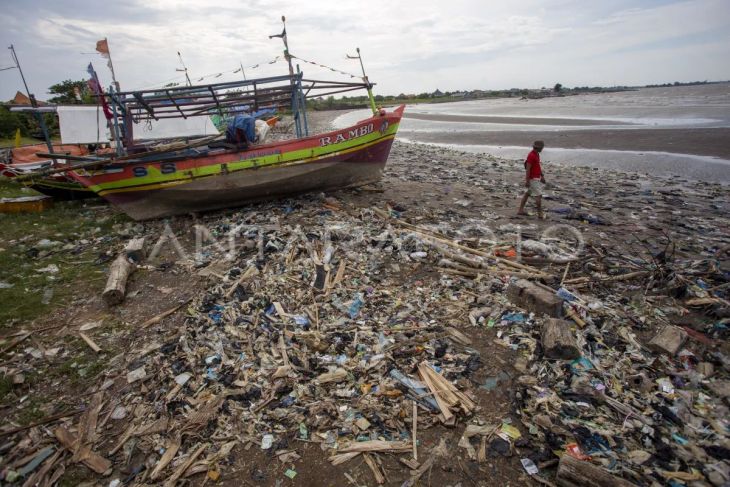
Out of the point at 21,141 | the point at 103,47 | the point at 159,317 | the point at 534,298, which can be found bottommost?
the point at 159,317

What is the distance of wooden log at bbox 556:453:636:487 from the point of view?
290 cm

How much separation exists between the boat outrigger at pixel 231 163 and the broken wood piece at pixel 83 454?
263 inches

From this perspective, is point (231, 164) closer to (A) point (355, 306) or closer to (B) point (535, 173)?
(A) point (355, 306)

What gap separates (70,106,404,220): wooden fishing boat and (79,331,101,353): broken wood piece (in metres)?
4.94

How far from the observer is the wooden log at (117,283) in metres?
6.03

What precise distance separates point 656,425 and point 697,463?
0.40m

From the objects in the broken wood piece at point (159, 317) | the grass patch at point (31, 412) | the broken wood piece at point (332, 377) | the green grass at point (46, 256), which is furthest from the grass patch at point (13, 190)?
the broken wood piece at point (332, 377)

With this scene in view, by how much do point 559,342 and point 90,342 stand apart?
643cm

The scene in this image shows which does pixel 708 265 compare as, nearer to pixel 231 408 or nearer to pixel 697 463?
pixel 697 463

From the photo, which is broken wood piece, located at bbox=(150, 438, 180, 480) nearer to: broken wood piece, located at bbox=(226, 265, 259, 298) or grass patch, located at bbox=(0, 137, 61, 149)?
broken wood piece, located at bbox=(226, 265, 259, 298)

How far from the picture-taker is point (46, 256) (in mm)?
8148

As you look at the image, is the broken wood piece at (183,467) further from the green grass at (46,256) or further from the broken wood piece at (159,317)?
the green grass at (46,256)

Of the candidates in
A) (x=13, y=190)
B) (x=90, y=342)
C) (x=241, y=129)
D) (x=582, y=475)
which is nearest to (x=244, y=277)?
(x=90, y=342)

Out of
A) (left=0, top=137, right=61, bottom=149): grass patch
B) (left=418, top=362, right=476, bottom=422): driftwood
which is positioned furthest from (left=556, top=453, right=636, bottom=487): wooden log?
(left=0, top=137, right=61, bottom=149): grass patch
